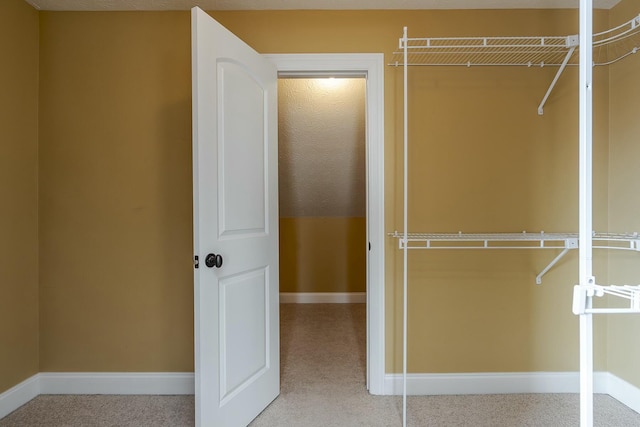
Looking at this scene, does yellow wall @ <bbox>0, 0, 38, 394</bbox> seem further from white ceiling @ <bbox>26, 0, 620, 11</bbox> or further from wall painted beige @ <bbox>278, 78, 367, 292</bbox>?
wall painted beige @ <bbox>278, 78, 367, 292</bbox>

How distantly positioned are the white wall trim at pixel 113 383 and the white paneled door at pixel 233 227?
59 cm

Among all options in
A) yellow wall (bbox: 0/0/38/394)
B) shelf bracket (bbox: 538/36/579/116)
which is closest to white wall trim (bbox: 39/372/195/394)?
yellow wall (bbox: 0/0/38/394)

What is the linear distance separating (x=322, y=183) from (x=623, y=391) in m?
2.89

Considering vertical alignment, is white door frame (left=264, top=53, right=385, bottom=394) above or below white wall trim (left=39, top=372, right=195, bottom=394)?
above

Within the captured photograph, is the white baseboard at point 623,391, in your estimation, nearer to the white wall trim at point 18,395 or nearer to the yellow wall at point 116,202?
the yellow wall at point 116,202

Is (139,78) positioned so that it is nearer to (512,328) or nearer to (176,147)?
(176,147)

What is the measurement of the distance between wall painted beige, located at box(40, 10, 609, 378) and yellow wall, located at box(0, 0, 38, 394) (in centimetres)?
6

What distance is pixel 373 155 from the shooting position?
213 cm

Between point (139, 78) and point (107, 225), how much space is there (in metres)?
0.90

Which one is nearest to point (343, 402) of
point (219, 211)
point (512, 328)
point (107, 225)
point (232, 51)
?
point (512, 328)

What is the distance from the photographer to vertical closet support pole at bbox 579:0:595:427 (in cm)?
81

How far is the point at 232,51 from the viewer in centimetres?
173

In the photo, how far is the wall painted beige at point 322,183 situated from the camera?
3.23 metres

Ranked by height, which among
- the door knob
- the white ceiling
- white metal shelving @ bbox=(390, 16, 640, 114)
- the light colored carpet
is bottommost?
the light colored carpet
